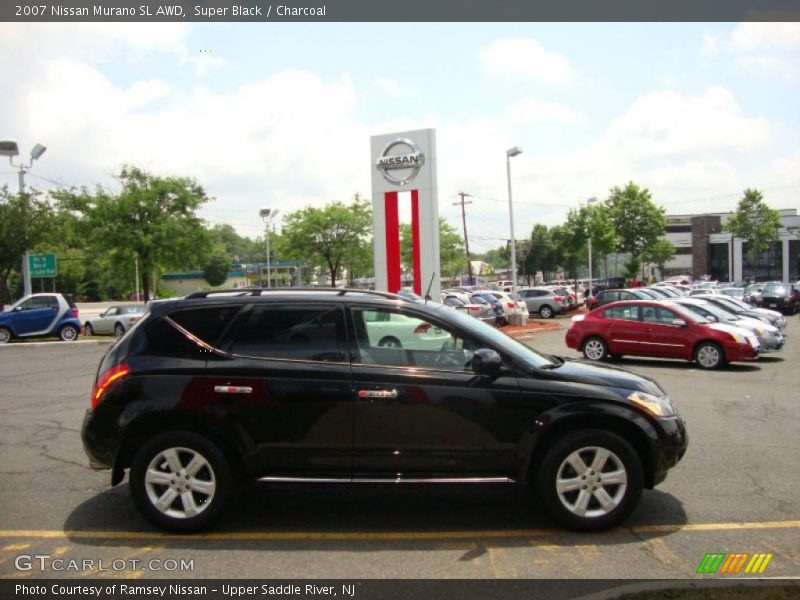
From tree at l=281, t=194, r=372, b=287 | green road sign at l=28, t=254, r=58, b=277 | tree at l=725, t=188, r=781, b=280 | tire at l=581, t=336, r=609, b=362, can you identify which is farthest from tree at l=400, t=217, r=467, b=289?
tire at l=581, t=336, r=609, b=362

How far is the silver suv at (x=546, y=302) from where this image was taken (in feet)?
108

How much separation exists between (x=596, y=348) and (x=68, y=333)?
18.3 metres

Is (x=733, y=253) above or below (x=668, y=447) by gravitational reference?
above

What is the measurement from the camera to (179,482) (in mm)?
4641

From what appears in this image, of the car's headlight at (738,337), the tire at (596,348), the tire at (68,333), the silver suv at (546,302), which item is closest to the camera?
the car's headlight at (738,337)

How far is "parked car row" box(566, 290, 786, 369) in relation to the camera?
45.4 feet

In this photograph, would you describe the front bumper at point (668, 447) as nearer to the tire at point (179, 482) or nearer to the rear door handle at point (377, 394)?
the rear door handle at point (377, 394)

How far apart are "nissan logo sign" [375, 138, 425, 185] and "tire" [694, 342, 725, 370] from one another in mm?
11379

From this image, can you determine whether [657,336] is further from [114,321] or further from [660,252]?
[660,252]

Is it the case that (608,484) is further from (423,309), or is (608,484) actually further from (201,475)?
(201,475)

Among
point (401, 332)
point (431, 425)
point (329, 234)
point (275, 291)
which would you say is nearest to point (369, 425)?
point (431, 425)

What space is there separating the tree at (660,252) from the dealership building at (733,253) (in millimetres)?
5183

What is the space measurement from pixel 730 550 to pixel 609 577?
1014 mm

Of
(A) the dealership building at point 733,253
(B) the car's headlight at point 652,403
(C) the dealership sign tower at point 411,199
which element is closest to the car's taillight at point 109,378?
(B) the car's headlight at point 652,403
